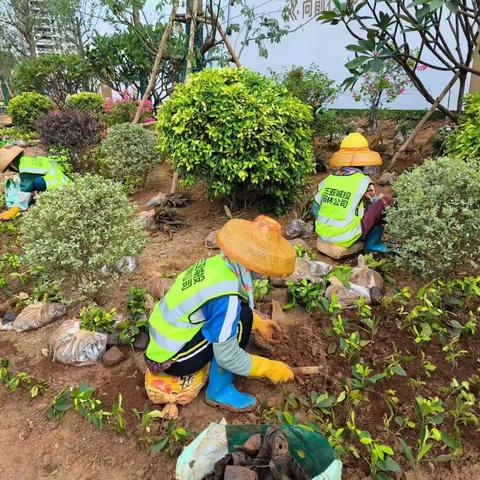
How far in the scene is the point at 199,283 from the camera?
198 cm

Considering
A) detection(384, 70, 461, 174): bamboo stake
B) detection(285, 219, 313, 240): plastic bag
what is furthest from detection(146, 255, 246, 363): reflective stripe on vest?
detection(384, 70, 461, 174): bamboo stake

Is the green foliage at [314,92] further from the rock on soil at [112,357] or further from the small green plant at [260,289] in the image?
the rock on soil at [112,357]

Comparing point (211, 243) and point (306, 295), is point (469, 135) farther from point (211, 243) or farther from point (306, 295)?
point (211, 243)

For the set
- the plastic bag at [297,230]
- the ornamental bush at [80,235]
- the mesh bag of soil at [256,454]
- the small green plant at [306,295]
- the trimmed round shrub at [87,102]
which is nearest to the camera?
the mesh bag of soil at [256,454]

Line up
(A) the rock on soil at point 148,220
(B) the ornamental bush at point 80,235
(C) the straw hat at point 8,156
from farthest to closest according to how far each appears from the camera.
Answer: (C) the straw hat at point 8,156
(A) the rock on soil at point 148,220
(B) the ornamental bush at point 80,235

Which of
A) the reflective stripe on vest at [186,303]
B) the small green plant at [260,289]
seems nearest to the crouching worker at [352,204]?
the small green plant at [260,289]

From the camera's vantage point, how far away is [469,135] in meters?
4.18

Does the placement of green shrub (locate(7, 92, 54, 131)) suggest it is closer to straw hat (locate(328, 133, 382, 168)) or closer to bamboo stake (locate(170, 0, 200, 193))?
bamboo stake (locate(170, 0, 200, 193))

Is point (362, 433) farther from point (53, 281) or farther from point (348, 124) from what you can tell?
point (348, 124)

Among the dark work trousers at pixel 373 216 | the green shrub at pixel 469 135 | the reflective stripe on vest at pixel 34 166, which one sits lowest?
the dark work trousers at pixel 373 216

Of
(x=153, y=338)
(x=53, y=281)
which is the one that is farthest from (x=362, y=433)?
(x=53, y=281)

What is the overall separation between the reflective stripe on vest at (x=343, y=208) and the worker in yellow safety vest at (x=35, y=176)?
3.12 metres

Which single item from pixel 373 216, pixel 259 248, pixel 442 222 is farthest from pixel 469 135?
pixel 259 248

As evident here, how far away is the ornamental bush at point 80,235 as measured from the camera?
2686 mm
